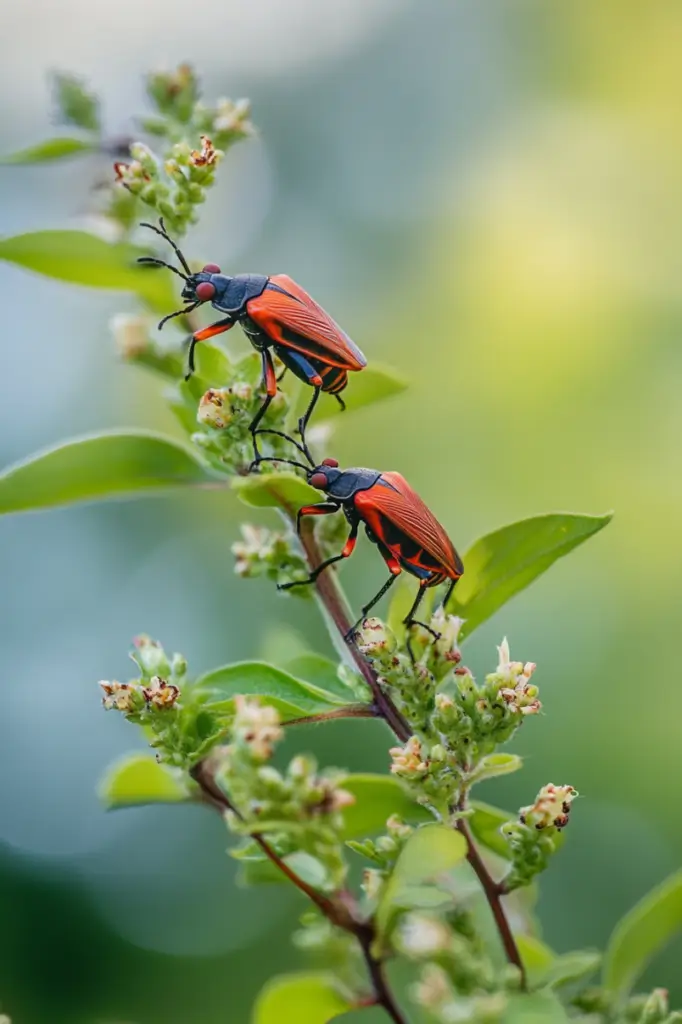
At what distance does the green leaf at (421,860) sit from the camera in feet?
6.00

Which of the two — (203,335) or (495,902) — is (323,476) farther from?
(495,902)

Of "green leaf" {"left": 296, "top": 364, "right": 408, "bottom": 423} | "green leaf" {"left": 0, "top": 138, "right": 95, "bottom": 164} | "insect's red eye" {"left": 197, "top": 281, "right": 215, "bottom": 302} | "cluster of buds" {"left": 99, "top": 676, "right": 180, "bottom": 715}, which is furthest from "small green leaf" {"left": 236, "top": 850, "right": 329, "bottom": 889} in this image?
"green leaf" {"left": 0, "top": 138, "right": 95, "bottom": 164}

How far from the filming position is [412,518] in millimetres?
2434

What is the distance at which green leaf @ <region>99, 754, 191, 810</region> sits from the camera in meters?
2.68

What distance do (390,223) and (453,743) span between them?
11031mm

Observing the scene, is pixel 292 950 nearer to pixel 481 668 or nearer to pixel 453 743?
pixel 481 668

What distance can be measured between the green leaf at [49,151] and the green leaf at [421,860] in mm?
2140

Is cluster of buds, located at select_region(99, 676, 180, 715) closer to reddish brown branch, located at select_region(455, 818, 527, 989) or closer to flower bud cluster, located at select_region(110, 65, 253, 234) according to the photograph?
reddish brown branch, located at select_region(455, 818, 527, 989)

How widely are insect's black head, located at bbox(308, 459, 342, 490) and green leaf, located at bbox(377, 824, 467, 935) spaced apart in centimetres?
82

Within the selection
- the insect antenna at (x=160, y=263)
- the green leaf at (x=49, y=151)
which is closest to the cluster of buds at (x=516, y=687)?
the insect antenna at (x=160, y=263)

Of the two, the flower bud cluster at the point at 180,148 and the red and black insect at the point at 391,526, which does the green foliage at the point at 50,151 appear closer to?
the flower bud cluster at the point at 180,148

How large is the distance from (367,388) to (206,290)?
1.66ft

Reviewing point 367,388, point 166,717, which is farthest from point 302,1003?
point 367,388

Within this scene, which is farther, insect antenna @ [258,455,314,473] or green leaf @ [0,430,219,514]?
green leaf @ [0,430,219,514]
